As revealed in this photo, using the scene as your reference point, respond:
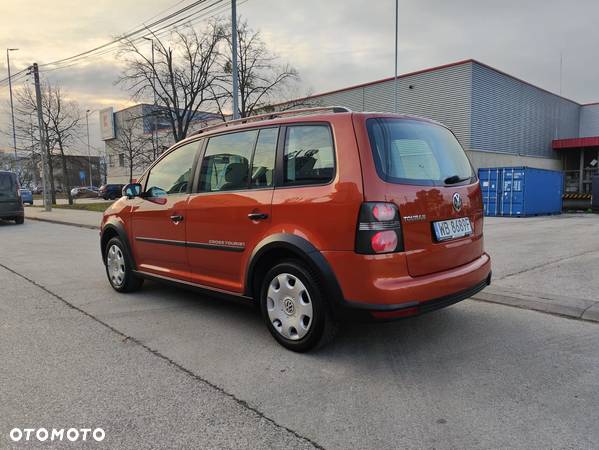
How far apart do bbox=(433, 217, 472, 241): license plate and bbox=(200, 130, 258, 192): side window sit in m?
1.67

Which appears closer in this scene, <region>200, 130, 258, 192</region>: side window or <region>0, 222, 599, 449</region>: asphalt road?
<region>0, 222, 599, 449</region>: asphalt road

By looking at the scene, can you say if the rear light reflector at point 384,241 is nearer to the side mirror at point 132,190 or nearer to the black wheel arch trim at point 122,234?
the side mirror at point 132,190

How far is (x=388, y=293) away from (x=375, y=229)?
447mm

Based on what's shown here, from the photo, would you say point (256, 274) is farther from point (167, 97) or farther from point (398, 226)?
point (167, 97)

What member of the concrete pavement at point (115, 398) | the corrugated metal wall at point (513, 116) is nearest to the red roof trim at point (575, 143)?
the corrugated metal wall at point (513, 116)

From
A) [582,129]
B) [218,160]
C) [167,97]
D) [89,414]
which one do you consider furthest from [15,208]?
[582,129]

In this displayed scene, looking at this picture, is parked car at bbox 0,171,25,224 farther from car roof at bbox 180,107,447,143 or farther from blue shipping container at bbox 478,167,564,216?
blue shipping container at bbox 478,167,564,216

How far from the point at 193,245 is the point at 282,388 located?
6.25ft

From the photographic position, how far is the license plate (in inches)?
136

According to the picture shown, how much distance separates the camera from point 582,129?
129ft

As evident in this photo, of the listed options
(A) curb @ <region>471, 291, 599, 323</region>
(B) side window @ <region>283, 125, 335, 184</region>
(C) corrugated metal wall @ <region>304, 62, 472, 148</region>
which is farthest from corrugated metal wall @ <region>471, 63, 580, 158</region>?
(B) side window @ <region>283, 125, 335, 184</region>

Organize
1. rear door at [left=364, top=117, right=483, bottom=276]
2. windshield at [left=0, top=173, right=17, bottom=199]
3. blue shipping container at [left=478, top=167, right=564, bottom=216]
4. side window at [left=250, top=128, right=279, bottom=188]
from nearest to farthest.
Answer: rear door at [left=364, top=117, right=483, bottom=276] < side window at [left=250, top=128, right=279, bottom=188] < windshield at [left=0, top=173, right=17, bottom=199] < blue shipping container at [left=478, top=167, right=564, bottom=216]

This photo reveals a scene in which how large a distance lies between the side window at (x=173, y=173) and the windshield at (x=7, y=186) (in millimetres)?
13805

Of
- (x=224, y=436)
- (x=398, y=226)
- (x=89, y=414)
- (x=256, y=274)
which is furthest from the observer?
(x=256, y=274)
